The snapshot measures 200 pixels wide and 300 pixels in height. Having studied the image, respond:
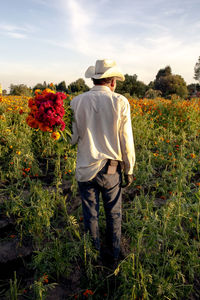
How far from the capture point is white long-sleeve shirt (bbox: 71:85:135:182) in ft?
6.14

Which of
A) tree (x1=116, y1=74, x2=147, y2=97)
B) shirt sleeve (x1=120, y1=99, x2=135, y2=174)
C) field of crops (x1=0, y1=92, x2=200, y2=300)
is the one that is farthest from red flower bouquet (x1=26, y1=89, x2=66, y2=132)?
tree (x1=116, y1=74, x2=147, y2=97)

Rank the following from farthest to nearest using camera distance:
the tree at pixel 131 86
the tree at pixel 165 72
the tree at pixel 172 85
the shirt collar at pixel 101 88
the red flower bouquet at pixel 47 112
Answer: the tree at pixel 165 72, the tree at pixel 172 85, the tree at pixel 131 86, the shirt collar at pixel 101 88, the red flower bouquet at pixel 47 112

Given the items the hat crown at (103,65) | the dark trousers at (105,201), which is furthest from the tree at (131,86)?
the dark trousers at (105,201)

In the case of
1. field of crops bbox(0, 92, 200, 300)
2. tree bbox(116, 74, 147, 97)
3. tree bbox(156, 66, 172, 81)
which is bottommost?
field of crops bbox(0, 92, 200, 300)

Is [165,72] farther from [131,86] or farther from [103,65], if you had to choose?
[103,65]

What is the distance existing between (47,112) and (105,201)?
38.1 inches

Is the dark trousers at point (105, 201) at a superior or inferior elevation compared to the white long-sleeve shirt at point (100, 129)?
inferior

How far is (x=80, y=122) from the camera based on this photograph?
1.98m

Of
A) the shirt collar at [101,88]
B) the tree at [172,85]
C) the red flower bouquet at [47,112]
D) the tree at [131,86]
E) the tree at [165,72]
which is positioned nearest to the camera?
the red flower bouquet at [47,112]

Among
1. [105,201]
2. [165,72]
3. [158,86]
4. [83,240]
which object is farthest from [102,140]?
[165,72]

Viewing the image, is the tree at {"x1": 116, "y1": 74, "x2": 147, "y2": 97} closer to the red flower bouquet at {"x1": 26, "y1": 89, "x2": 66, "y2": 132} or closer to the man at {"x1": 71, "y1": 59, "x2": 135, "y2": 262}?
the man at {"x1": 71, "y1": 59, "x2": 135, "y2": 262}

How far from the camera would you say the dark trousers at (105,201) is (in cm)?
200

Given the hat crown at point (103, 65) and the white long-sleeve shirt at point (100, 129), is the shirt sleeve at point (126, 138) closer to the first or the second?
the white long-sleeve shirt at point (100, 129)

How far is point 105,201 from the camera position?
2125mm
